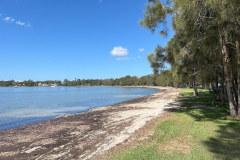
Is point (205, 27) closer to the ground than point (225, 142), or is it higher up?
higher up

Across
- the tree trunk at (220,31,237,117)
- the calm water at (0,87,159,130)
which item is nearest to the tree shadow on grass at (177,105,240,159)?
the tree trunk at (220,31,237,117)

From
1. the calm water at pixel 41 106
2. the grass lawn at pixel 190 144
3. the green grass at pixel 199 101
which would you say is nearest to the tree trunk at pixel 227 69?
the grass lawn at pixel 190 144

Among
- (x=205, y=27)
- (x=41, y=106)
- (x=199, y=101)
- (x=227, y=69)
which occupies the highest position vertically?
(x=205, y=27)

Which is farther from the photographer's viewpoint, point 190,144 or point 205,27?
point 205,27

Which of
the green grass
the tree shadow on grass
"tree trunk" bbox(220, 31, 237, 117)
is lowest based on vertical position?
the green grass

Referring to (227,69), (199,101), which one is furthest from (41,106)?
(227,69)

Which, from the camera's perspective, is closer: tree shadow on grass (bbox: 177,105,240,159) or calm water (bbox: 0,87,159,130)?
tree shadow on grass (bbox: 177,105,240,159)

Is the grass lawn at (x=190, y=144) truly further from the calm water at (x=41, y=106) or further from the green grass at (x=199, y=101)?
the calm water at (x=41, y=106)

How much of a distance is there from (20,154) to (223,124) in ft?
28.8

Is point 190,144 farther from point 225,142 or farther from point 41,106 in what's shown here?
point 41,106

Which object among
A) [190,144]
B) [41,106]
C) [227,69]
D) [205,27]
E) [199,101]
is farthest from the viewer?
[41,106]

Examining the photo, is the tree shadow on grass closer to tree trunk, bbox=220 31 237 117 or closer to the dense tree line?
tree trunk, bbox=220 31 237 117

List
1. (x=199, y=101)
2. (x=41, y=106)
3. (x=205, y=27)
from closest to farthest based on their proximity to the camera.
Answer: (x=205, y=27), (x=199, y=101), (x=41, y=106)

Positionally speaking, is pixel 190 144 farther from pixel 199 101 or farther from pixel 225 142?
pixel 199 101
